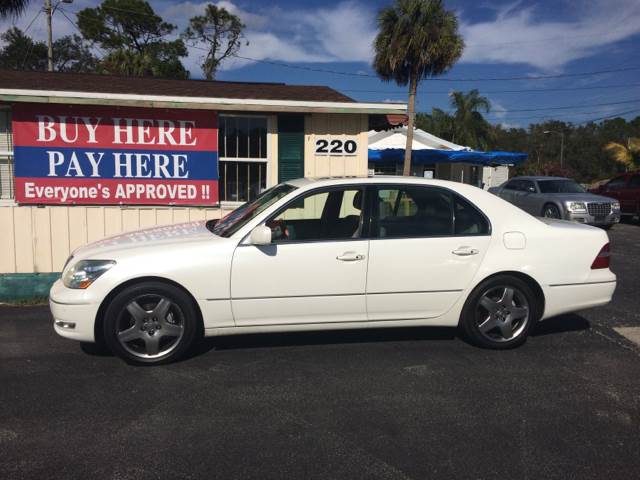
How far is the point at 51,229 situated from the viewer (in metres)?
7.52

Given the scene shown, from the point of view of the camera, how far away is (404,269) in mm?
4754

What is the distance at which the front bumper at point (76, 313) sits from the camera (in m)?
4.42

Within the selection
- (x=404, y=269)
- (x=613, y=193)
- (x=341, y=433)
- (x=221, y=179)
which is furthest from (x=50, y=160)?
(x=613, y=193)

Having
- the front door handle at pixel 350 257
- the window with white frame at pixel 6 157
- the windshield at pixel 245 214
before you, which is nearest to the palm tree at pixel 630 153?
the windshield at pixel 245 214

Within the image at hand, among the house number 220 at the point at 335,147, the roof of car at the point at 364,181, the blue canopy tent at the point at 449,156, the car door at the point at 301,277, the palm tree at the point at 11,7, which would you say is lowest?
the car door at the point at 301,277

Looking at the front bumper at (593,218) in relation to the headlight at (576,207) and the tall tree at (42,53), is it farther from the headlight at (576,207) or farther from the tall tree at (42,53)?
the tall tree at (42,53)

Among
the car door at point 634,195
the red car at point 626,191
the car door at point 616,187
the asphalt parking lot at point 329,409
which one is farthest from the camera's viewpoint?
the car door at point 616,187

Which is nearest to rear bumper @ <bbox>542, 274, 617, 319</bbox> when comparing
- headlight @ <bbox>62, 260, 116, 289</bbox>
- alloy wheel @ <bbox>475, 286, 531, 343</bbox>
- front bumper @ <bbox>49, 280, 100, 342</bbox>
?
alloy wheel @ <bbox>475, 286, 531, 343</bbox>

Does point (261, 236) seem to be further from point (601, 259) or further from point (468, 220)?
point (601, 259)

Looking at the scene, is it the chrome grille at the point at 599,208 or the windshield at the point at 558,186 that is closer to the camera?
the chrome grille at the point at 599,208

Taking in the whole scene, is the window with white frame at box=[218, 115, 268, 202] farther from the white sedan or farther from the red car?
the red car

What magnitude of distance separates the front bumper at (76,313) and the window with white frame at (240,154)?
384 cm

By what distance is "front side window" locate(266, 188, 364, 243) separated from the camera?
4785 millimetres

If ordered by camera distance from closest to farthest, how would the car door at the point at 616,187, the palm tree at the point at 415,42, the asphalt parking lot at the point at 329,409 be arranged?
the asphalt parking lot at the point at 329,409 < the car door at the point at 616,187 < the palm tree at the point at 415,42
